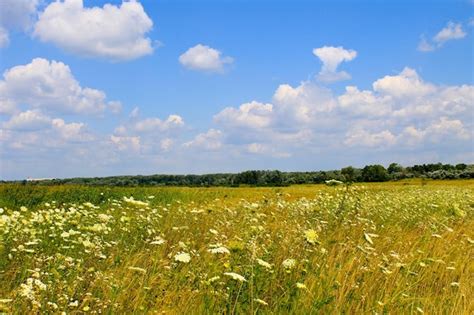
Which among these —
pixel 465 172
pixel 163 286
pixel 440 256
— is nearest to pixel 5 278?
pixel 163 286

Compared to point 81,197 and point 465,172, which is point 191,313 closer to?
point 81,197

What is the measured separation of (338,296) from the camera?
175 inches

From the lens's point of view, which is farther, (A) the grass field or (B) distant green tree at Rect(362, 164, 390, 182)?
(B) distant green tree at Rect(362, 164, 390, 182)

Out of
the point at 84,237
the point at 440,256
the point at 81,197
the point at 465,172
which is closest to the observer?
the point at 84,237

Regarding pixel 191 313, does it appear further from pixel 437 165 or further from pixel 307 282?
pixel 437 165

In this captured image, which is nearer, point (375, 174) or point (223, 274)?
point (223, 274)

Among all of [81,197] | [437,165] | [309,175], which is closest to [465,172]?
[437,165]

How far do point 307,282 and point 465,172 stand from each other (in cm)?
7514

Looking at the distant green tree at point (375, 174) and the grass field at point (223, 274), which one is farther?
the distant green tree at point (375, 174)

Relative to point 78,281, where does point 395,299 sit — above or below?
below

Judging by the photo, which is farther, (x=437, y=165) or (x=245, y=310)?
(x=437, y=165)

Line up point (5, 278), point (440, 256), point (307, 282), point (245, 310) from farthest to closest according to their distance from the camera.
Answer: point (440, 256)
point (5, 278)
point (307, 282)
point (245, 310)

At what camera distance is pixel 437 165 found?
264 feet

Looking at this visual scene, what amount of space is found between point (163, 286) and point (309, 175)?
6993cm
